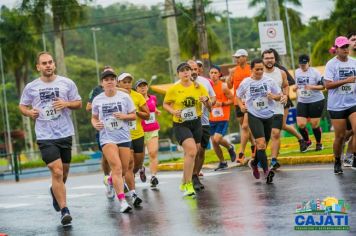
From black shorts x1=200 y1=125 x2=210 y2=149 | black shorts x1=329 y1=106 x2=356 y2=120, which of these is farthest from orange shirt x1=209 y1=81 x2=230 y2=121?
black shorts x1=329 y1=106 x2=356 y2=120

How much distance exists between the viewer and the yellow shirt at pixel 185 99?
40.5ft

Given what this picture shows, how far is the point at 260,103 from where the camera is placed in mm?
12977

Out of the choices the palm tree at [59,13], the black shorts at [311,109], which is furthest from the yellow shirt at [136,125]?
the palm tree at [59,13]

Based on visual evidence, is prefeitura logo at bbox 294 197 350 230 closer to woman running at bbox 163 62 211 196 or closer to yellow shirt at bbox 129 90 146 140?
woman running at bbox 163 62 211 196

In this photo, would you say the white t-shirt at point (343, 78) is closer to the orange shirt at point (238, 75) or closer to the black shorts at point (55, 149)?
the orange shirt at point (238, 75)

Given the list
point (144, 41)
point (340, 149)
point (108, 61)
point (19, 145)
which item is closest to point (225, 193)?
point (340, 149)

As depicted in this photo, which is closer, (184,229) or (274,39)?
(184,229)

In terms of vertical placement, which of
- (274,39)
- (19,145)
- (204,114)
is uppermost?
(274,39)

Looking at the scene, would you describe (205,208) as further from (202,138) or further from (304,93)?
(304,93)

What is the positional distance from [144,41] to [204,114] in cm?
11790

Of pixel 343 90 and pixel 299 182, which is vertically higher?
pixel 343 90

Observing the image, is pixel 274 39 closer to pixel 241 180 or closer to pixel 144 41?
pixel 241 180

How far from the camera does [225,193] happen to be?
12305mm

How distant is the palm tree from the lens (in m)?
49.1
